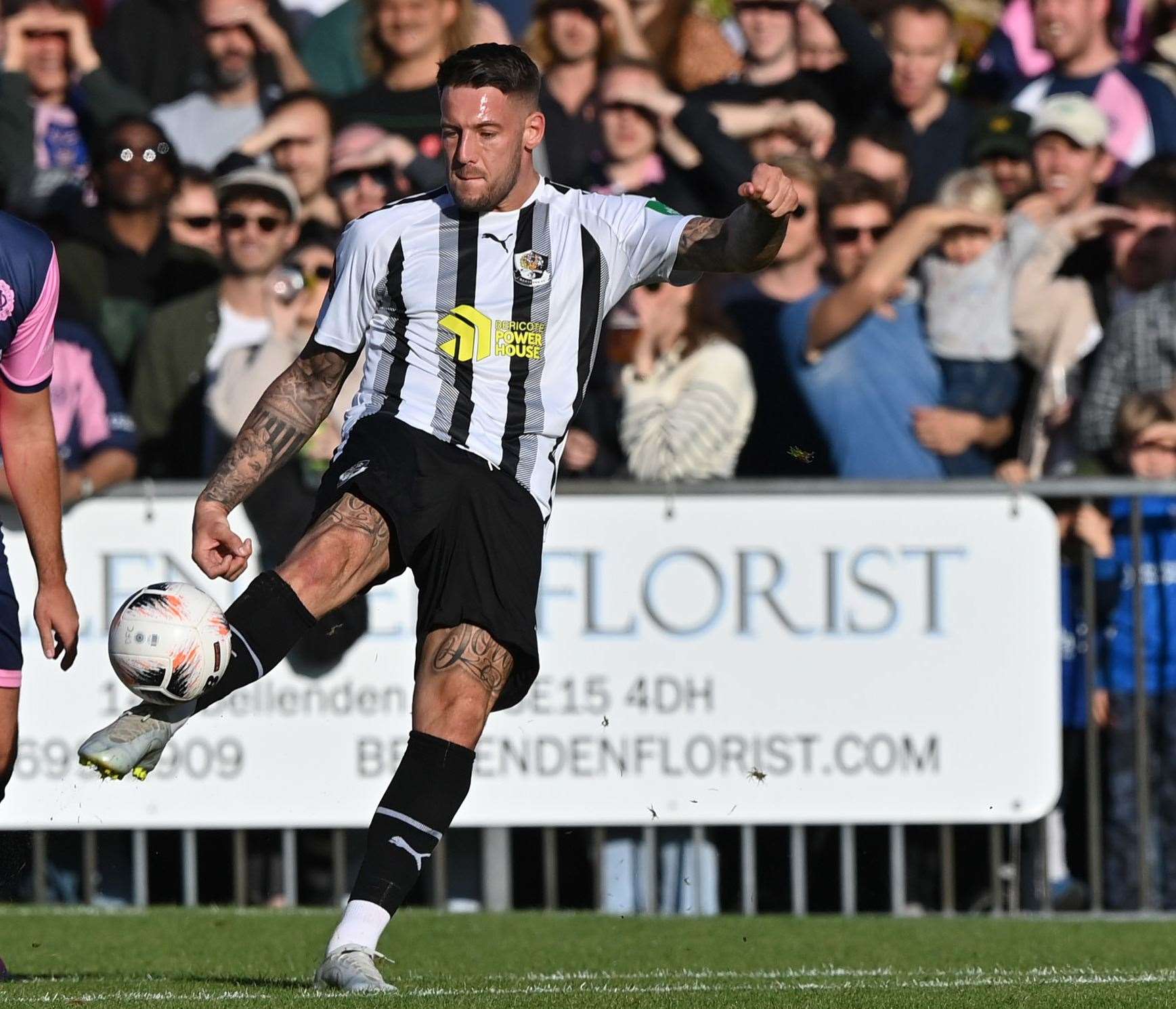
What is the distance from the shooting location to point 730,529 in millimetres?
8812

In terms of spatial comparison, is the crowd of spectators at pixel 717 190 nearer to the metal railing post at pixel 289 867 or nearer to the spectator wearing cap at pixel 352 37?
the spectator wearing cap at pixel 352 37

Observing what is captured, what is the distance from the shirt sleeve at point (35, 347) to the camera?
5387mm

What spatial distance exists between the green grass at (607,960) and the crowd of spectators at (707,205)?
1.32 m

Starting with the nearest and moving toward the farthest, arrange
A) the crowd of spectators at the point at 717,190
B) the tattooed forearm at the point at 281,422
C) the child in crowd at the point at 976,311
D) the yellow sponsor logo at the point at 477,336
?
1. the tattooed forearm at the point at 281,422
2. the yellow sponsor logo at the point at 477,336
3. the crowd of spectators at the point at 717,190
4. the child in crowd at the point at 976,311

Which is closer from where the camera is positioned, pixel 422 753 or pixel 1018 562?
pixel 422 753

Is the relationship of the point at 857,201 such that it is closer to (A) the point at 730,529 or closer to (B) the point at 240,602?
(A) the point at 730,529

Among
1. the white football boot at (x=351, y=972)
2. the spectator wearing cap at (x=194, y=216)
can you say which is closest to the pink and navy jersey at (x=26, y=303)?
the white football boot at (x=351, y=972)

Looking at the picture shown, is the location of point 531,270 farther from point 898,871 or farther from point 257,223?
point 257,223

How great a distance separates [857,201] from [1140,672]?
2.53 metres

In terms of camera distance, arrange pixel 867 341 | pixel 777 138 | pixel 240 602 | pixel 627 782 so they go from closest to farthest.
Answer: pixel 240 602 → pixel 627 782 → pixel 867 341 → pixel 777 138

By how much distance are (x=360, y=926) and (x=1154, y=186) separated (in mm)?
6059

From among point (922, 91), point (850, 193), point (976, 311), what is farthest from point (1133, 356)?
point (922, 91)

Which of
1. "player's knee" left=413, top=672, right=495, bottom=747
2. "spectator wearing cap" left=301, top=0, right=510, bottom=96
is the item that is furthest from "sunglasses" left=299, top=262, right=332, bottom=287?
"player's knee" left=413, top=672, right=495, bottom=747

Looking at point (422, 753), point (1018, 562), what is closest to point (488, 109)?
point (422, 753)
